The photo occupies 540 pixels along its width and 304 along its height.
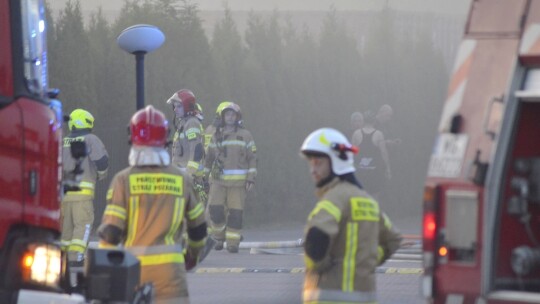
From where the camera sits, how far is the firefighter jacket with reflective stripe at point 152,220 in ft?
28.1

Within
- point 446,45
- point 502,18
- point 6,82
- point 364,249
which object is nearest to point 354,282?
point 364,249

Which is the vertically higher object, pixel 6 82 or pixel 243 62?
pixel 243 62

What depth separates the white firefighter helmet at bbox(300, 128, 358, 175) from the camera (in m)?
7.81

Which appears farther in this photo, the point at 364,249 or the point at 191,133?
the point at 191,133

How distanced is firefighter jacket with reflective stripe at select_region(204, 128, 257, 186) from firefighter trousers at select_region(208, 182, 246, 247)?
0.12m

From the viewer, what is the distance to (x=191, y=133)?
1845 centimetres

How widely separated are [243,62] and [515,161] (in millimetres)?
18827

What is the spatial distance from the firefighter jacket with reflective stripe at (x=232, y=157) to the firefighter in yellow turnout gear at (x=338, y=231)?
11174 mm

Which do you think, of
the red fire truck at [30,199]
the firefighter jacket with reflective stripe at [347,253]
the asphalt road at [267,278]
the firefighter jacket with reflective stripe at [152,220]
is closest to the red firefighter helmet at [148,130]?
the firefighter jacket with reflective stripe at [152,220]

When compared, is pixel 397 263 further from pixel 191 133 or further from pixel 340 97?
pixel 340 97

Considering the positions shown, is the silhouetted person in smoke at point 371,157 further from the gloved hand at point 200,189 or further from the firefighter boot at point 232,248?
the firefighter boot at point 232,248

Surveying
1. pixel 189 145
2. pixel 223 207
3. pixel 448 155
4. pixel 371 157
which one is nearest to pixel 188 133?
pixel 189 145

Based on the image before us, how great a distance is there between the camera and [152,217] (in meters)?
8.61

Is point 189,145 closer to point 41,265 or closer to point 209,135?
point 209,135
